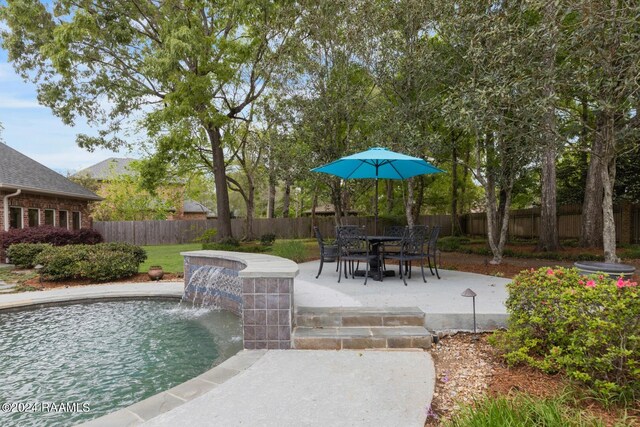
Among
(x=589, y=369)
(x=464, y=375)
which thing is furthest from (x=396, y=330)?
(x=589, y=369)

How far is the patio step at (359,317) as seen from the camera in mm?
4031

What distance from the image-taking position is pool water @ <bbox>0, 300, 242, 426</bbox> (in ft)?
9.91

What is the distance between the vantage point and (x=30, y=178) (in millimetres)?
13844

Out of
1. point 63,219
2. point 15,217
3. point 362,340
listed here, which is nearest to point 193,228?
point 63,219

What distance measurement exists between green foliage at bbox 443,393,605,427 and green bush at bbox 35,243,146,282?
8817 millimetres

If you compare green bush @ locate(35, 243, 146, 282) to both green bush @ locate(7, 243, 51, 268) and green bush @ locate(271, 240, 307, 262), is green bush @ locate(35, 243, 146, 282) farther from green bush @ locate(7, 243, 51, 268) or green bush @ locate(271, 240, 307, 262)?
green bush @ locate(271, 240, 307, 262)

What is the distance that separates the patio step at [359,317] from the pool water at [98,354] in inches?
36.8

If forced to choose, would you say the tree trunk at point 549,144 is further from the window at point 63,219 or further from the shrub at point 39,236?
the window at point 63,219

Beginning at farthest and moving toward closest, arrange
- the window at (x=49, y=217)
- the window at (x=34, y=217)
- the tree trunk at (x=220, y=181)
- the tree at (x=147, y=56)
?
the tree trunk at (x=220, y=181) → the window at (x=49, y=217) → the window at (x=34, y=217) → the tree at (x=147, y=56)

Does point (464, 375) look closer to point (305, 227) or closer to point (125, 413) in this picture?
point (125, 413)

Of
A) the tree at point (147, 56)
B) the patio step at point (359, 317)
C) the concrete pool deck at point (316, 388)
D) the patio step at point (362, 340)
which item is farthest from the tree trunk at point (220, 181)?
the patio step at point (362, 340)

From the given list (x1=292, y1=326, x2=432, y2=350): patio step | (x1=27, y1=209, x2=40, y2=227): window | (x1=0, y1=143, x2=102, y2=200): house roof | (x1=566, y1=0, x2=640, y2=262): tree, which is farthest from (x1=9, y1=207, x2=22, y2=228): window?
(x1=566, y1=0, x2=640, y2=262): tree

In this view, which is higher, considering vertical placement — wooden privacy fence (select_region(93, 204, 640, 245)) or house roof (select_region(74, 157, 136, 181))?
house roof (select_region(74, 157, 136, 181))

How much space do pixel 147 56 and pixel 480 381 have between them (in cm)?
1159
